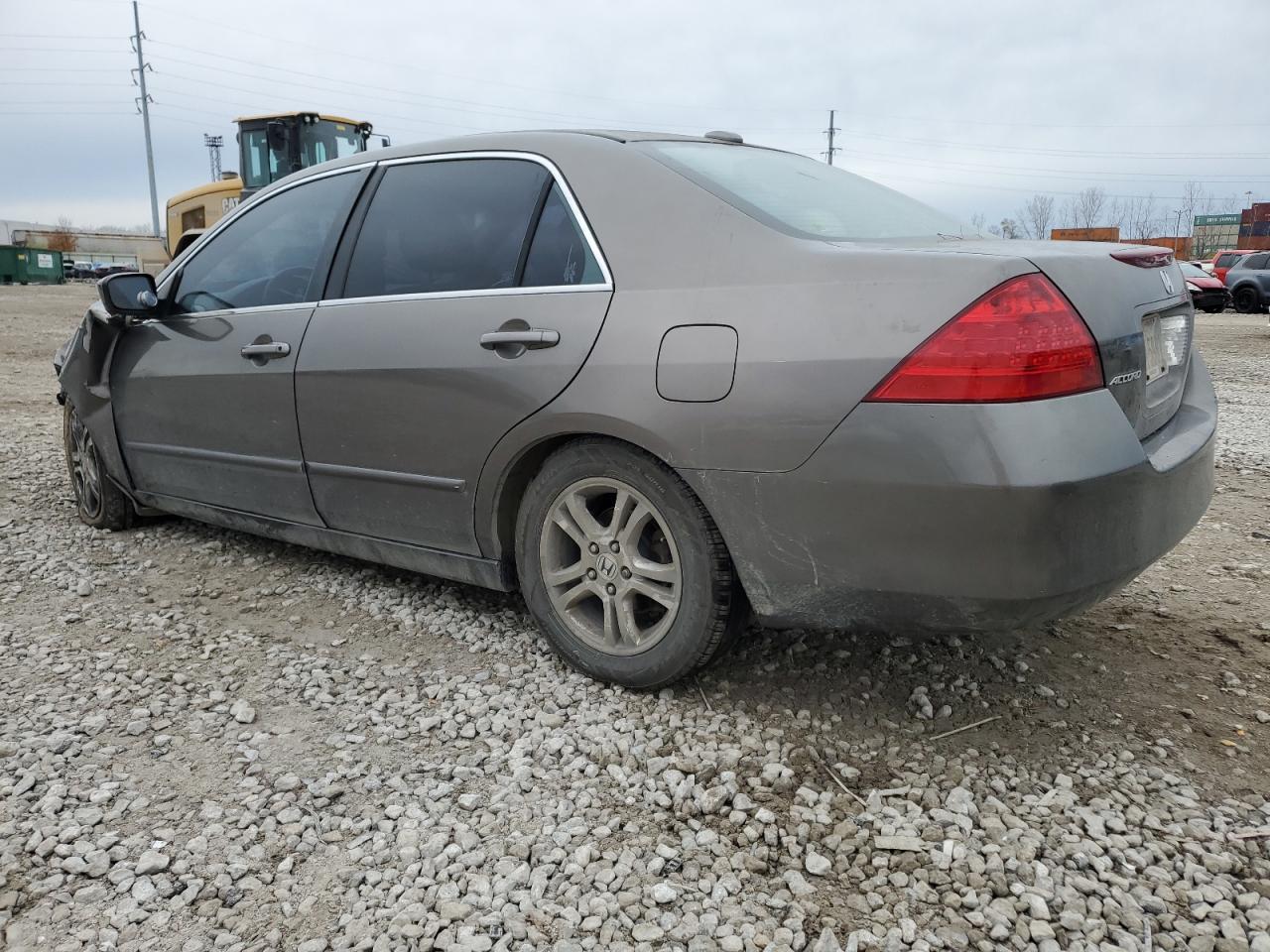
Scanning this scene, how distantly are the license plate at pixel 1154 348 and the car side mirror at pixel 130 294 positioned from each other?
11.9 feet

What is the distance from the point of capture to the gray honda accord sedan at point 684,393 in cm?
212

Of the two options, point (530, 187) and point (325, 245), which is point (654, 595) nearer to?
point (530, 187)

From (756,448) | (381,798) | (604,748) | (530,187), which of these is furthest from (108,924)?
(530,187)

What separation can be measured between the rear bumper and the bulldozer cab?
1417cm

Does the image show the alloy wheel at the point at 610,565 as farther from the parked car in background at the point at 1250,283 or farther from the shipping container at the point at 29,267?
the shipping container at the point at 29,267

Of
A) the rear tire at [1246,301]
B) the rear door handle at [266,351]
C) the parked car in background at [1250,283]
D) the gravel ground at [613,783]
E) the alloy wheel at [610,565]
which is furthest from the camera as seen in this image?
the rear tire at [1246,301]

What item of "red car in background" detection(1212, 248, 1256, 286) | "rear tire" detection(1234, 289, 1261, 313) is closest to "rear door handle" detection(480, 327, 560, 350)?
"rear tire" detection(1234, 289, 1261, 313)

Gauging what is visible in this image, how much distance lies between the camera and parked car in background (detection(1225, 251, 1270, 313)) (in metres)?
22.1

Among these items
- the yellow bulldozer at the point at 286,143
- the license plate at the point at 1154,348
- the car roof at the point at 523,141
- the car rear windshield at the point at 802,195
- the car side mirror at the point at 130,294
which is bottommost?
the license plate at the point at 1154,348

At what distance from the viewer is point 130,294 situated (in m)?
3.95

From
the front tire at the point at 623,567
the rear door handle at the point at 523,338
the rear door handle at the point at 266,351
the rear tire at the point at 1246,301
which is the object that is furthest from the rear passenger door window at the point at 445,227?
the rear tire at the point at 1246,301

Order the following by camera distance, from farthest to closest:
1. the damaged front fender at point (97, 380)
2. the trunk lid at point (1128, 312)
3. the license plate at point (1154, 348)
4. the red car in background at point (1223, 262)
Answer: the red car in background at point (1223, 262) < the damaged front fender at point (97, 380) < the license plate at point (1154, 348) < the trunk lid at point (1128, 312)

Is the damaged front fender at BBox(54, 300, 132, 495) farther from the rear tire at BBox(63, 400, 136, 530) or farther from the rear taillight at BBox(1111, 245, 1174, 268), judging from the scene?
the rear taillight at BBox(1111, 245, 1174, 268)

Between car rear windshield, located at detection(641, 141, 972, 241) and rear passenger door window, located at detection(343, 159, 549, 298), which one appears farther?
rear passenger door window, located at detection(343, 159, 549, 298)
